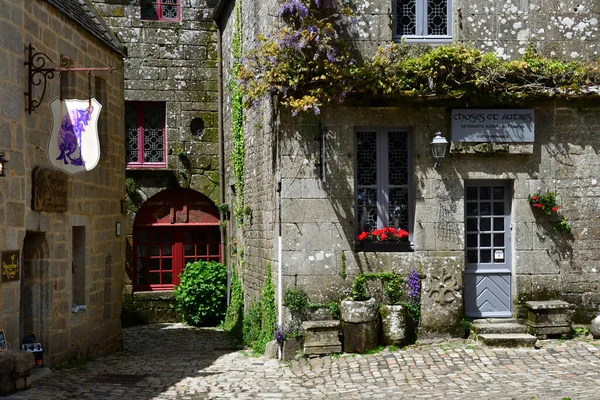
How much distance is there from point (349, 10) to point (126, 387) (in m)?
5.29

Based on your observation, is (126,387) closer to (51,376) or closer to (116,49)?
(51,376)

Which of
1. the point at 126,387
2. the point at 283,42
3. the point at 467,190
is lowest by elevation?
the point at 126,387

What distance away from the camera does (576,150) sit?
10.6 meters

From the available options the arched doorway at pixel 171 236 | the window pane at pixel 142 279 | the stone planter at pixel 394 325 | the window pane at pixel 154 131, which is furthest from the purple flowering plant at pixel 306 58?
the window pane at pixel 142 279

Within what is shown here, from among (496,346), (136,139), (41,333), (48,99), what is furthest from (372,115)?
(136,139)

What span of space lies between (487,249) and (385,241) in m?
1.45

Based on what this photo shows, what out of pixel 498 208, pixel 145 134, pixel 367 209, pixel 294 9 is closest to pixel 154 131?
pixel 145 134

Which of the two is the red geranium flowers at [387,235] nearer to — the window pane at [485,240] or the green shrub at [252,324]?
the window pane at [485,240]

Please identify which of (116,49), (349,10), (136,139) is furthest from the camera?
(136,139)

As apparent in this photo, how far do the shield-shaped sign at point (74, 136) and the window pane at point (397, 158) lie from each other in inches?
154

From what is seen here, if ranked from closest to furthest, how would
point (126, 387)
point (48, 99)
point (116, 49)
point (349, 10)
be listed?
point (126, 387), point (48, 99), point (349, 10), point (116, 49)

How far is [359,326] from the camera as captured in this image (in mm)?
9922

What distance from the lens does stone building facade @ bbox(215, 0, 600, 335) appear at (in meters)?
10.4

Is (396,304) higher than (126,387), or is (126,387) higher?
(396,304)
